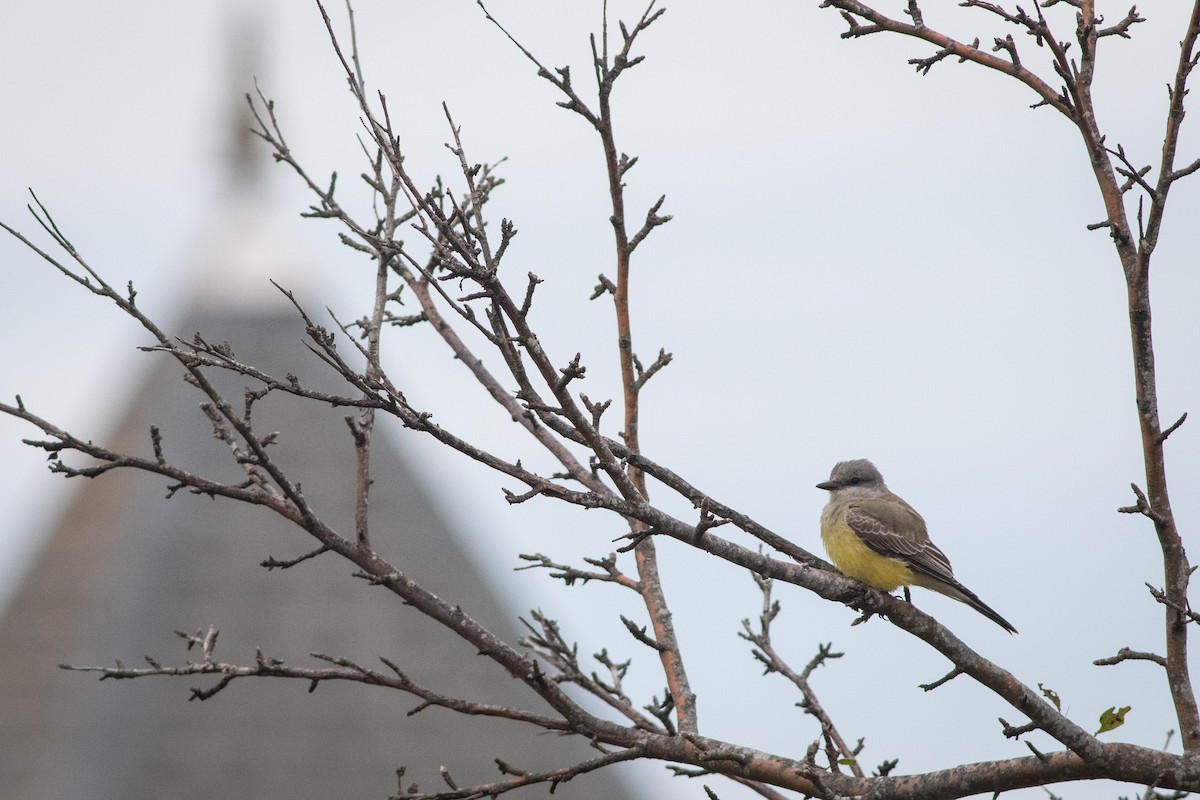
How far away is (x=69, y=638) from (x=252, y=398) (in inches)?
558

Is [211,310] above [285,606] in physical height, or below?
above

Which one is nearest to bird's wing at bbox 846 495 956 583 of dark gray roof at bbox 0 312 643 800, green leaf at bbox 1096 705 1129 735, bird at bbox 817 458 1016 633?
bird at bbox 817 458 1016 633

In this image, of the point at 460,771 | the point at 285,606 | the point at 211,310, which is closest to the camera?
the point at 460,771

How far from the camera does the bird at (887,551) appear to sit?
666 centimetres

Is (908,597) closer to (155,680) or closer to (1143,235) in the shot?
(1143,235)

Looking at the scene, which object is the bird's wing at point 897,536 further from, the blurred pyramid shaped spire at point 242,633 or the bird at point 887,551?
the blurred pyramid shaped spire at point 242,633

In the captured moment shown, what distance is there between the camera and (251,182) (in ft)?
69.9

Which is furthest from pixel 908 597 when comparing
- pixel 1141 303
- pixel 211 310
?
pixel 211 310

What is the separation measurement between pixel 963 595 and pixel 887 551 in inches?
17.3

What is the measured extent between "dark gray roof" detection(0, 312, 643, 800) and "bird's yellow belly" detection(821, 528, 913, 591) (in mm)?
8709

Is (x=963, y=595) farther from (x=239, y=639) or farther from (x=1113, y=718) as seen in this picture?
(x=239, y=639)

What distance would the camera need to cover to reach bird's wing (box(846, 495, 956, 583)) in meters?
6.66

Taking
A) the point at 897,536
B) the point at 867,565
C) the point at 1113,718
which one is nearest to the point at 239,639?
the point at 867,565

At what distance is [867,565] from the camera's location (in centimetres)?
676
